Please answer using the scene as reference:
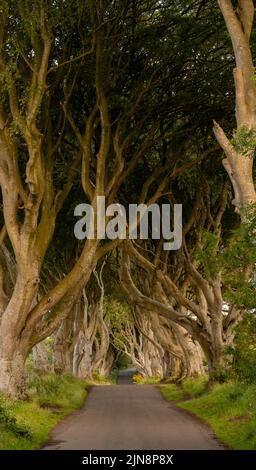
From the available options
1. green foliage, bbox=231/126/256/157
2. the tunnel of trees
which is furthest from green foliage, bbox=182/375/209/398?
green foliage, bbox=231/126/256/157

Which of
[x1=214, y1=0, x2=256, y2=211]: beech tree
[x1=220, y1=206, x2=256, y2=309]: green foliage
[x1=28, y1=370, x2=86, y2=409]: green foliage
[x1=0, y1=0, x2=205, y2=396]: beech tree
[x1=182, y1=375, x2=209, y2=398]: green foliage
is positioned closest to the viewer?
[x1=220, y1=206, x2=256, y2=309]: green foliage

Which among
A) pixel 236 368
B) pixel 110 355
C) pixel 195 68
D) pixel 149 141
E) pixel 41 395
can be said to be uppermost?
pixel 195 68

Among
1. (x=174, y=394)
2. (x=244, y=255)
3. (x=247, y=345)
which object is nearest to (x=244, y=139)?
(x=244, y=255)

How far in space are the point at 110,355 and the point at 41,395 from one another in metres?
47.2

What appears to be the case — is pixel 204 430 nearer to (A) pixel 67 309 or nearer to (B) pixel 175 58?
(A) pixel 67 309

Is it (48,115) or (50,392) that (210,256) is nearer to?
(48,115)

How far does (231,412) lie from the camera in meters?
18.8

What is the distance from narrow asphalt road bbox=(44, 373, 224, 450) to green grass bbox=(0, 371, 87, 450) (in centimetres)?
39

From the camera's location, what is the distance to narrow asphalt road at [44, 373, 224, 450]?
45.5 ft

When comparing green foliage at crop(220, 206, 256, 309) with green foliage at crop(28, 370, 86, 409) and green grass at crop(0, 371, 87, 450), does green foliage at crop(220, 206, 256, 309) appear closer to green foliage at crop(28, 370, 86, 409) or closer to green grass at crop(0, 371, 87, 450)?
green grass at crop(0, 371, 87, 450)

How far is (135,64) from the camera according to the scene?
22.9m

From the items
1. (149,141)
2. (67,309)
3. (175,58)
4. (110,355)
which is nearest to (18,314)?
(67,309)

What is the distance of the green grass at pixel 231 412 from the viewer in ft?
46.5

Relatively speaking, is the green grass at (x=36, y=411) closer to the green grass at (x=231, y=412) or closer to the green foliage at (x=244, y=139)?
the green grass at (x=231, y=412)
